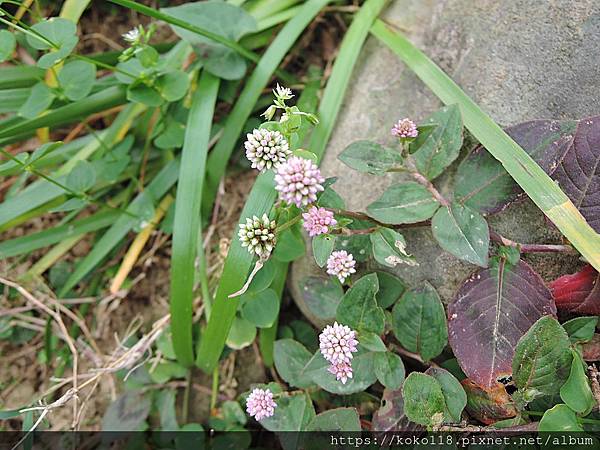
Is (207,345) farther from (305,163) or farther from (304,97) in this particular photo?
(304,97)

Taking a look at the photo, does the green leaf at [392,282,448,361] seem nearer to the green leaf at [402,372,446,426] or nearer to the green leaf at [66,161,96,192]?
the green leaf at [402,372,446,426]

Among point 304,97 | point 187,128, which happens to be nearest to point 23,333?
point 187,128

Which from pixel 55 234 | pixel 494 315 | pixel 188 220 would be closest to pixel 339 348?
pixel 494 315

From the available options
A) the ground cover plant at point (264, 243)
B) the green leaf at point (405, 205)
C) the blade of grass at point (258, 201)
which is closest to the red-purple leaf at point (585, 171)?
the ground cover plant at point (264, 243)

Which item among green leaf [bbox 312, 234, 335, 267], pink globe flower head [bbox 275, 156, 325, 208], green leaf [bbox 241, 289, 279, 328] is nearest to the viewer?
pink globe flower head [bbox 275, 156, 325, 208]

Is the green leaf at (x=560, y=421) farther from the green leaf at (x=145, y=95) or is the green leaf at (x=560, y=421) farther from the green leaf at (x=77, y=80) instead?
the green leaf at (x=77, y=80)

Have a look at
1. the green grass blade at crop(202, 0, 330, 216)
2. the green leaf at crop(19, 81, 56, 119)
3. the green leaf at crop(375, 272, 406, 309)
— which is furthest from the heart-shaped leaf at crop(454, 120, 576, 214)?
the green leaf at crop(19, 81, 56, 119)
